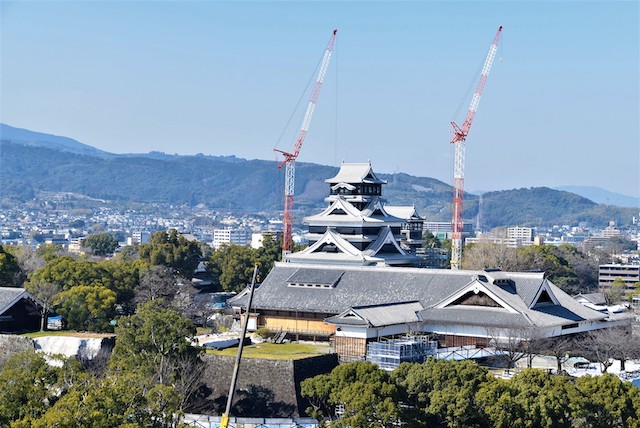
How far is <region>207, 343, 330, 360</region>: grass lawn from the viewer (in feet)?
130

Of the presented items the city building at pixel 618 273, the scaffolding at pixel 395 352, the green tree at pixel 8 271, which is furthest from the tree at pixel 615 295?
the green tree at pixel 8 271

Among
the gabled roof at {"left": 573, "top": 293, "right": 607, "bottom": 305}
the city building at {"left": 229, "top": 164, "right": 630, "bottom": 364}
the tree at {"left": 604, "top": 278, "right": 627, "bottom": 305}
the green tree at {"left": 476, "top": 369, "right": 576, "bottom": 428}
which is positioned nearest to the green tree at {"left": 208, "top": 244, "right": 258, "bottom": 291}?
the city building at {"left": 229, "top": 164, "right": 630, "bottom": 364}

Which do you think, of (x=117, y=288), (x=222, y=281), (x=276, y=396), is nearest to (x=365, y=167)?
(x=222, y=281)

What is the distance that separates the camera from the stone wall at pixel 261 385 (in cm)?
3725

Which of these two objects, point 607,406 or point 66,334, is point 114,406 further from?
point 66,334

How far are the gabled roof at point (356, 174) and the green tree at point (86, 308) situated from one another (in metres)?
18.2

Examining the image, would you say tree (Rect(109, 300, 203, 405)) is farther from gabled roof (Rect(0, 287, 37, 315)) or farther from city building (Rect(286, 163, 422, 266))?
city building (Rect(286, 163, 422, 266))

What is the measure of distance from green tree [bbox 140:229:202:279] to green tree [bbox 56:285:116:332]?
52.3 feet

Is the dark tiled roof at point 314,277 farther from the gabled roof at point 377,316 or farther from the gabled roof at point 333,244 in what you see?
the gabled roof at point 333,244

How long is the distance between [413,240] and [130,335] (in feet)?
136

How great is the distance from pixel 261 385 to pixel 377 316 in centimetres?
607

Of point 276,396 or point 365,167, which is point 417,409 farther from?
point 365,167

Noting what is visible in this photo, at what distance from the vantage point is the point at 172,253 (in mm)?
65938

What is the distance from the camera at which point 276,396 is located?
3766cm
